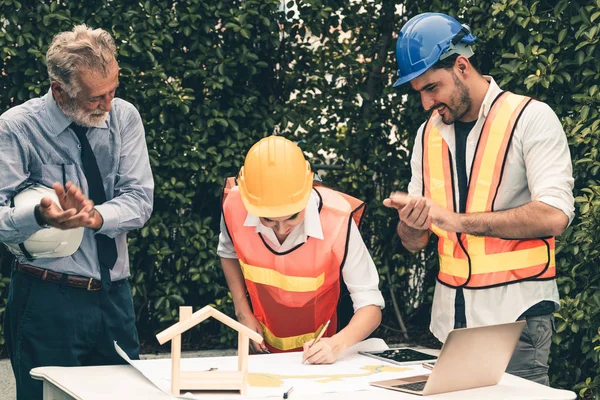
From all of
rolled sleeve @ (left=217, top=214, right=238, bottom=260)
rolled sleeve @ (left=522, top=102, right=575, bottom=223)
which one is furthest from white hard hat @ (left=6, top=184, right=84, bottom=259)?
rolled sleeve @ (left=522, top=102, right=575, bottom=223)

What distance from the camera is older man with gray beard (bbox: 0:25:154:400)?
381 centimetres

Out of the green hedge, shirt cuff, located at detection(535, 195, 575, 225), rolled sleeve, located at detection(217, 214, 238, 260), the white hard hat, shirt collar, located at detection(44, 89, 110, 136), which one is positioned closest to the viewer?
shirt cuff, located at detection(535, 195, 575, 225)

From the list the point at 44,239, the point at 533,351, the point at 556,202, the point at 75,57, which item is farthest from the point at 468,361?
the point at 75,57

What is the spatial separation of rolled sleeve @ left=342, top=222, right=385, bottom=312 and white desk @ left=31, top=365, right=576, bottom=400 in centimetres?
76

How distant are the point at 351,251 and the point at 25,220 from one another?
1313 mm

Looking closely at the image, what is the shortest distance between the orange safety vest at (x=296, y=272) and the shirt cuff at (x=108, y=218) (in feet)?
1.84

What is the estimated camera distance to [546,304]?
3.72 meters

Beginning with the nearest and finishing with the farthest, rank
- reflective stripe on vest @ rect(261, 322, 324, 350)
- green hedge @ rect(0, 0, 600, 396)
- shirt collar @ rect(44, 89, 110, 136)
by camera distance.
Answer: shirt collar @ rect(44, 89, 110, 136), reflective stripe on vest @ rect(261, 322, 324, 350), green hedge @ rect(0, 0, 600, 396)

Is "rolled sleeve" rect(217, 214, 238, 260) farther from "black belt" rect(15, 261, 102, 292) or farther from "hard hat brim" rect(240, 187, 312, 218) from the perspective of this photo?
"black belt" rect(15, 261, 102, 292)

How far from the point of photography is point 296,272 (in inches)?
159

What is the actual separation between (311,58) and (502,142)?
109 inches

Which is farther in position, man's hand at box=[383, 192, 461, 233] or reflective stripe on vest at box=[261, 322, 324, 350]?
reflective stripe on vest at box=[261, 322, 324, 350]

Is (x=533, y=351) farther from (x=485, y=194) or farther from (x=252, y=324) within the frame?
(x=252, y=324)

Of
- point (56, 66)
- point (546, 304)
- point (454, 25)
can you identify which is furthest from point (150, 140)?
point (546, 304)
